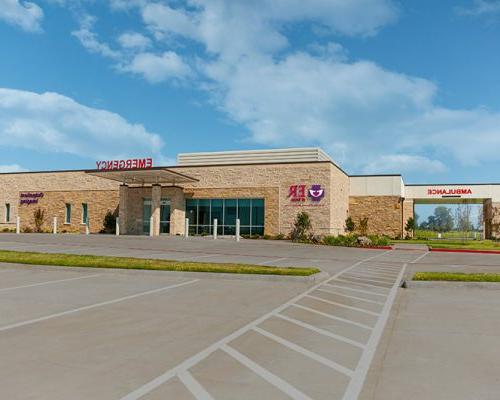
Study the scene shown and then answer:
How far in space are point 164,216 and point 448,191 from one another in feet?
91.9

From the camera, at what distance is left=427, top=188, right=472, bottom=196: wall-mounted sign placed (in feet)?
151

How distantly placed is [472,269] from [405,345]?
12.0 meters

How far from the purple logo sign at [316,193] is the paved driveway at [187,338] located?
2249 centimetres

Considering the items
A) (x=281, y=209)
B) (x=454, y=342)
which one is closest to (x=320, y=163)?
(x=281, y=209)

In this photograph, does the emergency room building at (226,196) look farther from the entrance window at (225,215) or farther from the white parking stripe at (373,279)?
the white parking stripe at (373,279)

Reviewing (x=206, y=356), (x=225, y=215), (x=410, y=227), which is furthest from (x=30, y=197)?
(x=206, y=356)

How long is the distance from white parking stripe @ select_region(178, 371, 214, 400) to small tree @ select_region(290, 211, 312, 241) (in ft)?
95.9

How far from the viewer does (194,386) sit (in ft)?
14.9

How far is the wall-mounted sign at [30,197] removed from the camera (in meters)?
43.7

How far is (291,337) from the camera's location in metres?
6.61

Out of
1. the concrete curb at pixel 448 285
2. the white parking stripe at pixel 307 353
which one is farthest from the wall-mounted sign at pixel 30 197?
the white parking stripe at pixel 307 353

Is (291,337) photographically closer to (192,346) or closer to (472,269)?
(192,346)

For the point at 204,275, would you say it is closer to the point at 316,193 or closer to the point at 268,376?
the point at 268,376

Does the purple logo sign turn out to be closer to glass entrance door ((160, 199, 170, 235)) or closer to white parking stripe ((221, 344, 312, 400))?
glass entrance door ((160, 199, 170, 235))
